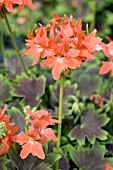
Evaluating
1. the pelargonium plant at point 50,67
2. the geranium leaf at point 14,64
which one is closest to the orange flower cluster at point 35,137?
the pelargonium plant at point 50,67

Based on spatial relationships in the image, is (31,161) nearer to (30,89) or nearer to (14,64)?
(30,89)

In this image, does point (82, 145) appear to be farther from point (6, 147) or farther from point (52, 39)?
point (52, 39)

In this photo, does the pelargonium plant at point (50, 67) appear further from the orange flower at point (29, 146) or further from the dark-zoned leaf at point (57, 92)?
the dark-zoned leaf at point (57, 92)

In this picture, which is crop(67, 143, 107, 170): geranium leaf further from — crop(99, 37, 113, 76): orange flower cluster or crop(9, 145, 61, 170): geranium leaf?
crop(99, 37, 113, 76): orange flower cluster

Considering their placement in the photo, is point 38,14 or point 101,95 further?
point 38,14

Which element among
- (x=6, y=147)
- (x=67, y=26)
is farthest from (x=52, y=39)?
(x=6, y=147)

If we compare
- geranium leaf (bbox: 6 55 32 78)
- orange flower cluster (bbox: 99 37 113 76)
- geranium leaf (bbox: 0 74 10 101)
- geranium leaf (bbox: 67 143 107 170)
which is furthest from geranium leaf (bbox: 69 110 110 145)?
geranium leaf (bbox: 6 55 32 78)

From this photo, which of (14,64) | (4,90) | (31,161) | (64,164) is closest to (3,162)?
(31,161)

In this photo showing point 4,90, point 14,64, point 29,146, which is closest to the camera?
point 29,146
